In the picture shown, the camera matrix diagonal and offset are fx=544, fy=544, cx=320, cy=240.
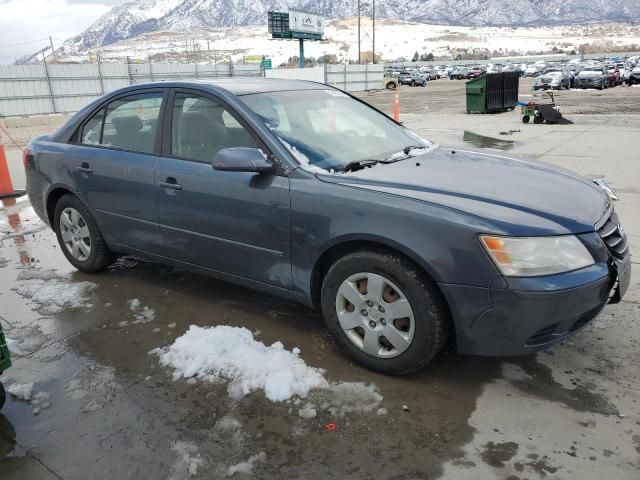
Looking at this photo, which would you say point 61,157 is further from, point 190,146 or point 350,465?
point 350,465

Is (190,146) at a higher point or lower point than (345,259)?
higher

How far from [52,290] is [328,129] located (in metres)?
2.67

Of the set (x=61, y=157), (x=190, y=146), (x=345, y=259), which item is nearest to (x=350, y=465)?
(x=345, y=259)

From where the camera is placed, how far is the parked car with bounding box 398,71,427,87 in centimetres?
5300

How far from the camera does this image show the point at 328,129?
146 inches

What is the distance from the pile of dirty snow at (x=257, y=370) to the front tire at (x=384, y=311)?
0.70ft

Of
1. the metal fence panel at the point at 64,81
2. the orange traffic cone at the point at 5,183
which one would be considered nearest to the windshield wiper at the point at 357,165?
the orange traffic cone at the point at 5,183

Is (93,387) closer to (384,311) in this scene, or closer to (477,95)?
(384,311)

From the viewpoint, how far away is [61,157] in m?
4.58

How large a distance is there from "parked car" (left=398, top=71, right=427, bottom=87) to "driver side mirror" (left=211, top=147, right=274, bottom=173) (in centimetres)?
5268

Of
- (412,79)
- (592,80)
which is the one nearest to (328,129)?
(592,80)

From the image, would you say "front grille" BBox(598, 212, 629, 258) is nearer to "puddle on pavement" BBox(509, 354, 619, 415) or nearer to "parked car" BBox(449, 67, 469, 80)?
"puddle on pavement" BBox(509, 354, 619, 415)

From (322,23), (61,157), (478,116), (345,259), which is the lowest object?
(478,116)

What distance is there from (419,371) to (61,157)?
11.3ft
